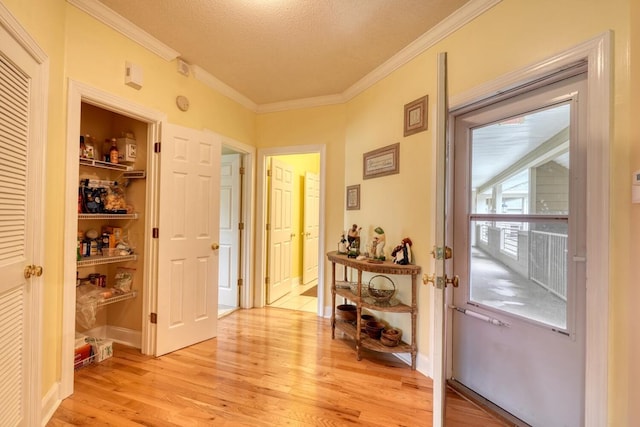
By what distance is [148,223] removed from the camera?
240cm

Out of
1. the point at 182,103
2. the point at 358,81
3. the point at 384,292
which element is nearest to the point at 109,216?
the point at 182,103

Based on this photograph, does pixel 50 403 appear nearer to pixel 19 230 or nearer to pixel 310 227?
pixel 19 230

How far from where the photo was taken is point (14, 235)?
4.33ft

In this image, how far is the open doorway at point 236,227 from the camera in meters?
3.58

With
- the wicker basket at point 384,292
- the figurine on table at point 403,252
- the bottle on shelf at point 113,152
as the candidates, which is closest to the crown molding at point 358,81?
the bottle on shelf at point 113,152

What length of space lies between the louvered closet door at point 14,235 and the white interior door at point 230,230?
2243mm

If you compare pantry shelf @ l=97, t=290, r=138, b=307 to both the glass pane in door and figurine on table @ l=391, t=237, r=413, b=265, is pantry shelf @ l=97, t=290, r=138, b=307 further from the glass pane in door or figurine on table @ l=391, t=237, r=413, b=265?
the glass pane in door

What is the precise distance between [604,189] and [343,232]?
2.26 meters

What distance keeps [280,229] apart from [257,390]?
7.70 feet

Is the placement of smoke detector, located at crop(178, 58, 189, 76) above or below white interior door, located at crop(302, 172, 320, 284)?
above

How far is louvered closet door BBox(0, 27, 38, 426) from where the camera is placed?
1.22m

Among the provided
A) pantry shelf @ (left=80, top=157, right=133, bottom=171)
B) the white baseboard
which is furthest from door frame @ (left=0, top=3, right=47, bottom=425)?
pantry shelf @ (left=80, top=157, right=133, bottom=171)

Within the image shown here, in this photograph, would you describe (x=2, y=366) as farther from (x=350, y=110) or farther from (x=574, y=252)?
(x=350, y=110)

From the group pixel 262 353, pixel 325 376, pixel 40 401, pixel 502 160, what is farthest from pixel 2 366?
pixel 502 160
